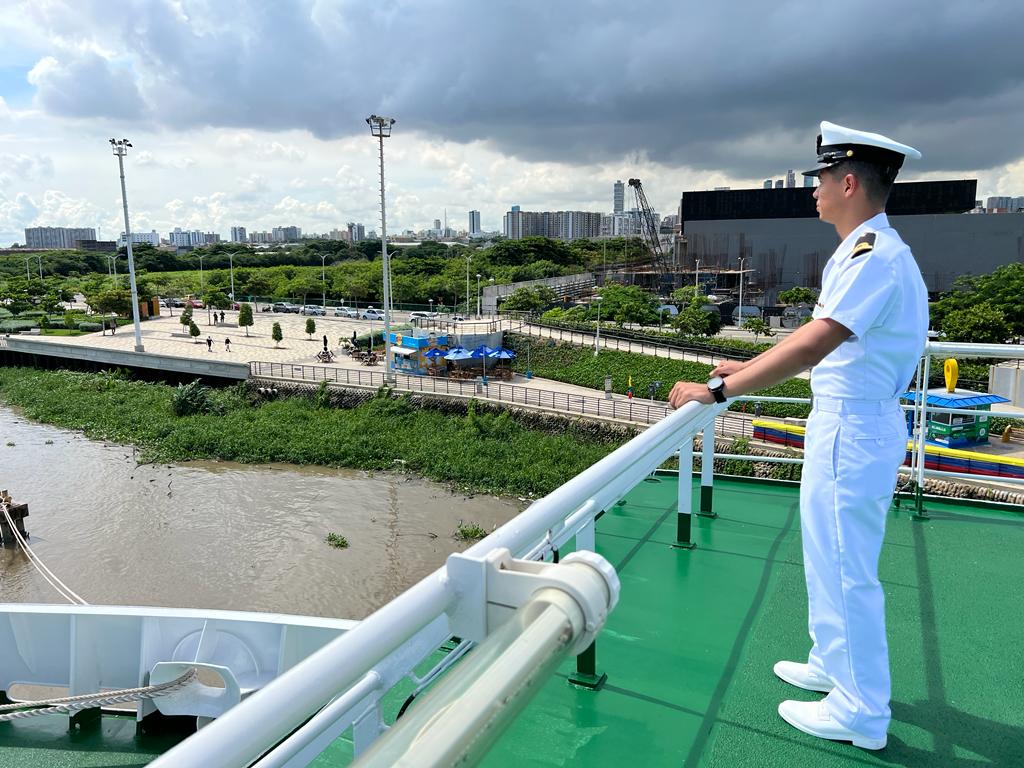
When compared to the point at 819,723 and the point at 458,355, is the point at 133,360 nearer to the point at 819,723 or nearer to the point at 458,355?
the point at 458,355

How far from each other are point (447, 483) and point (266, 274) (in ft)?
157

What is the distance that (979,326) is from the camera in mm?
27219

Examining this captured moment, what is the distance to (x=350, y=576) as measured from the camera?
1368cm

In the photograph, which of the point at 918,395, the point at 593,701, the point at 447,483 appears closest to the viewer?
the point at 593,701

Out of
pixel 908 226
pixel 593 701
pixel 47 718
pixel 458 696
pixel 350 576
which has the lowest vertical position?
pixel 350 576

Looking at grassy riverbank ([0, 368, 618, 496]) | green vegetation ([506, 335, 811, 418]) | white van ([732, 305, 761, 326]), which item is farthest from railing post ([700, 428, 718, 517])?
white van ([732, 305, 761, 326])

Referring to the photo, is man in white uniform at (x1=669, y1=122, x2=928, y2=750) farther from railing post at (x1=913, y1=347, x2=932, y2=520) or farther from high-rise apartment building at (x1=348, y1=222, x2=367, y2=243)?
high-rise apartment building at (x1=348, y1=222, x2=367, y2=243)

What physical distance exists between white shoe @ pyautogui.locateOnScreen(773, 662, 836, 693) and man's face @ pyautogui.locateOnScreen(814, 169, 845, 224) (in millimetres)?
1351

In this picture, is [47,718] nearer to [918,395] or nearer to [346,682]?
[346,682]

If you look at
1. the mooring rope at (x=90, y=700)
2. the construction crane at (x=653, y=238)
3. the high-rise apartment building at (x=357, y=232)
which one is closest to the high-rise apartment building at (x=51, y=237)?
the high-rise apartment building at (x=357, y=232)

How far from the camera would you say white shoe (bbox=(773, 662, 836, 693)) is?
2230 mm

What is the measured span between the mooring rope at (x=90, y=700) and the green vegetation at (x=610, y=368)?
72.7 ft

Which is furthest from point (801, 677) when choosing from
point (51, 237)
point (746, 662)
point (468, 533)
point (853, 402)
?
point (51, 237)

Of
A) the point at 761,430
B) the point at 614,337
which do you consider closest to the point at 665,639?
the point at 761,430
